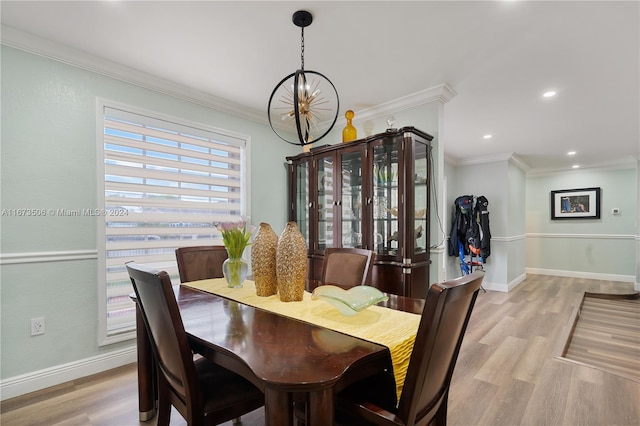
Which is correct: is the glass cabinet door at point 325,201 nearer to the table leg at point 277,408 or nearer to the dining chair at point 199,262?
the dining chair at point 199,262

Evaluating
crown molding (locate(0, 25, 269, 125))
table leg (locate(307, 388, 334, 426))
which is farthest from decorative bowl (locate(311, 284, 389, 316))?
crown molding (locate(0, 25, 269, 125))

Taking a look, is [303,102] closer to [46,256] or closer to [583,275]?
[46,256]

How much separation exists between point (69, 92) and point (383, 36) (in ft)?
7.42

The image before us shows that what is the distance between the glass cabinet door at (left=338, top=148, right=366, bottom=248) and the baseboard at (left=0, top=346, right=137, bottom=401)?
82.7 inches

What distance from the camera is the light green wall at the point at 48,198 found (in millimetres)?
1980

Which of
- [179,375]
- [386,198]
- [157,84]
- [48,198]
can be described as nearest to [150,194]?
[48,198]

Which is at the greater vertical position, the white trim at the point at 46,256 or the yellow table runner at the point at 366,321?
the white trim at the point at 46,256

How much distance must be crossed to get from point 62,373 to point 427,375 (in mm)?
2555

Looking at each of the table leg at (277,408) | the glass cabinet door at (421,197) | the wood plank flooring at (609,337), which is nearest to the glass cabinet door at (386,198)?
the glass cabinet door at (421,197)

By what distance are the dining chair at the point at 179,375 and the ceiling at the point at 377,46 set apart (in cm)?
159

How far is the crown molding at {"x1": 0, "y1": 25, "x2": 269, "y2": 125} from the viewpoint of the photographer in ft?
6.54

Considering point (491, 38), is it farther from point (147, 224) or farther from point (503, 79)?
point (147, 224)

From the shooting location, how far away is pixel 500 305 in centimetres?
427

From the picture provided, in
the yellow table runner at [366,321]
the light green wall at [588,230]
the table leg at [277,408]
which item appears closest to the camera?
the table leg at [277,408]
